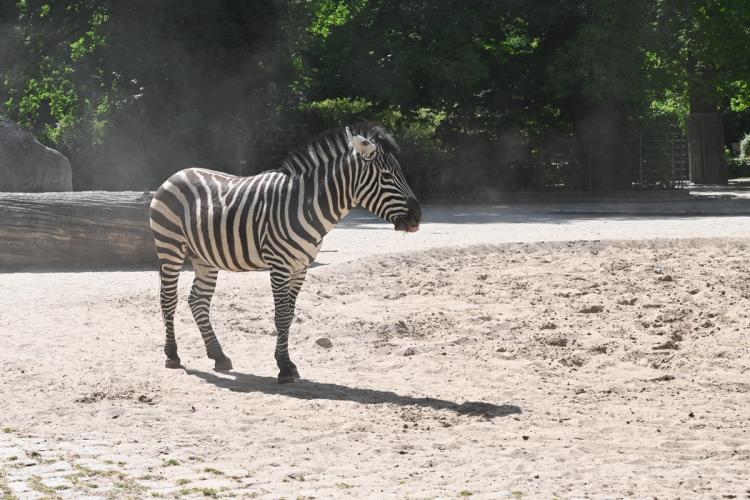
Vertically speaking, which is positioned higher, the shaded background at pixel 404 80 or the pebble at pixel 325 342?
the shaded background at pixel 404 80

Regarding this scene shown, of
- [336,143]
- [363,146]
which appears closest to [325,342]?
[336,143]

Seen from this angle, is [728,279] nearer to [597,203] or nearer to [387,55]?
[597,203]

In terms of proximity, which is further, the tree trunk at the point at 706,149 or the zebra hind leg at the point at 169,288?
the tree trunk at the point at 706,149

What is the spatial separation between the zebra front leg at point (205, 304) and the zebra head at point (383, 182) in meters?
1.69

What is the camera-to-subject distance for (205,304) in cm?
905

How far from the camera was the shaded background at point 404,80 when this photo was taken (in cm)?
2988

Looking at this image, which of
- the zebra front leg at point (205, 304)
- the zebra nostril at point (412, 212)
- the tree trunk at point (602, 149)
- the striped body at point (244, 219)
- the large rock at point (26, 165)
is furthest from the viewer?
the tree trunk at point (602, 149)

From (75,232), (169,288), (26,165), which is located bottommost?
(169,288)

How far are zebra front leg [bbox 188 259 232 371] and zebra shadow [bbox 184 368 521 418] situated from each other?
9.2 inches

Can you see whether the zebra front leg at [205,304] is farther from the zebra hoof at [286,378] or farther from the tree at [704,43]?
the tree at [704,43]

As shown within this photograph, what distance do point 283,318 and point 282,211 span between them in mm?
825

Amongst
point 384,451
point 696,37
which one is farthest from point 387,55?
point 384,451

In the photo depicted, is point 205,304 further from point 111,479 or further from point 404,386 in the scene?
point 111,479

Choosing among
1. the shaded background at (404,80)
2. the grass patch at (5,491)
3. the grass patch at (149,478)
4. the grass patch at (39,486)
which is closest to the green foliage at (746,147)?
the shaded background at (404,80)
